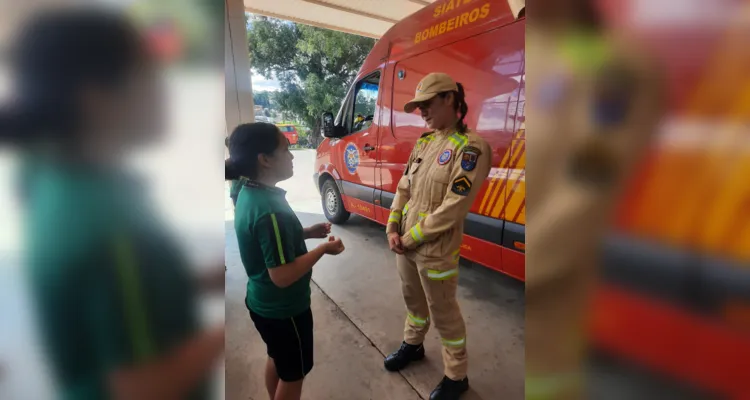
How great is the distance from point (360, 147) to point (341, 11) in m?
3.09

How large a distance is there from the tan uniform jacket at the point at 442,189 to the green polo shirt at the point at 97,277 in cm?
147

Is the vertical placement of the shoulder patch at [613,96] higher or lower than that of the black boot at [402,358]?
higher

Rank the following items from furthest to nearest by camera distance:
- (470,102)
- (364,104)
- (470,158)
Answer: (364,104)
(470,102)
(470,158)

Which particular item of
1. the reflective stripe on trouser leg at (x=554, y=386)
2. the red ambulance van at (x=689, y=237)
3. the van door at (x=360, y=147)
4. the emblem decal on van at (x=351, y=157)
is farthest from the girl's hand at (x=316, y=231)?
the emblem decal on van at (x=351, y=157)

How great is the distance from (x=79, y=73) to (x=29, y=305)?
0.65 feet

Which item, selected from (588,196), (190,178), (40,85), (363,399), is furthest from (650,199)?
(363,399)

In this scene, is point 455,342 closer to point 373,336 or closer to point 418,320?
point 418,320

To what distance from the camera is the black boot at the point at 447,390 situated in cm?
194

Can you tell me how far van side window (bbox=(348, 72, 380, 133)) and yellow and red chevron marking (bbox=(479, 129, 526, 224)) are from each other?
75.4 inches

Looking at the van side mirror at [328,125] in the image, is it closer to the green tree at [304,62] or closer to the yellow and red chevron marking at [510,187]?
the yellow and red chevron marking at [510,187]

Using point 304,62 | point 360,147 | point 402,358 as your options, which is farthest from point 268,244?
point 304,62

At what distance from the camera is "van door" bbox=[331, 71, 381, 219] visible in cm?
Result: 422

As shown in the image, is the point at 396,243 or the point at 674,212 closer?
the point at 674,212

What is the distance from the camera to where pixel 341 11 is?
20.3ft
